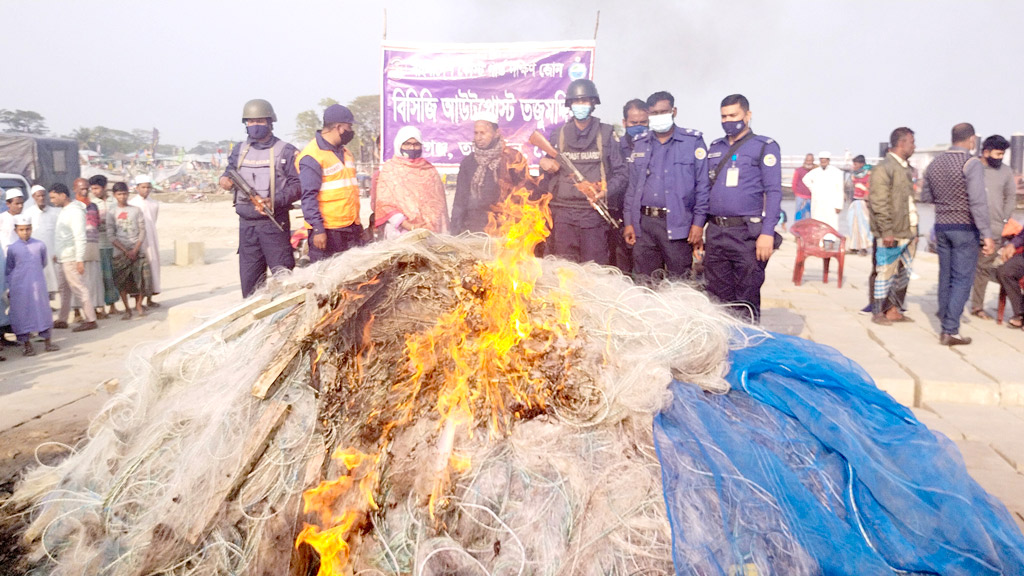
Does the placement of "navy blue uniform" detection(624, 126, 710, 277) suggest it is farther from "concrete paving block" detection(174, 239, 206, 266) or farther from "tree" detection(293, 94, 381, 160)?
"tree" detection(293, 94, 381, 160)

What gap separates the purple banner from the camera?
8.67 meters

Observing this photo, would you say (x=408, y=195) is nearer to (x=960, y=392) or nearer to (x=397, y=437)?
(x=397, y=437)

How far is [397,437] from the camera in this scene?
9.51 feet

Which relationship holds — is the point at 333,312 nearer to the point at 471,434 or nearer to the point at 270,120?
the point at 471,434

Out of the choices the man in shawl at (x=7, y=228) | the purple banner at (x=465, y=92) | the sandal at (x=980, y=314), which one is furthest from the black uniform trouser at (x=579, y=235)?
the man in shawl at (x=7, y=228)

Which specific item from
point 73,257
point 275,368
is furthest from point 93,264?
point 275,368

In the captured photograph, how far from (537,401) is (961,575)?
1.79m

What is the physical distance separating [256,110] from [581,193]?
318 cm

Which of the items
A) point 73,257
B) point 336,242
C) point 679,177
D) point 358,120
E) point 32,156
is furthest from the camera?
point 358,120

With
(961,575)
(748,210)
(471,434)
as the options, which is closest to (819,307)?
(748,210)

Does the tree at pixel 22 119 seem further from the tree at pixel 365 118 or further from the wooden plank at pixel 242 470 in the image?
the wooden plank at pixel 242 470

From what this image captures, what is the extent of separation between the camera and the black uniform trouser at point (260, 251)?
19.5 ft

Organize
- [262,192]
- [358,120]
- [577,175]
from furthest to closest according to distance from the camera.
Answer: [358,120], [577,175], [262,192]

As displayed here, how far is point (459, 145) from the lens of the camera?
897 centimetres
